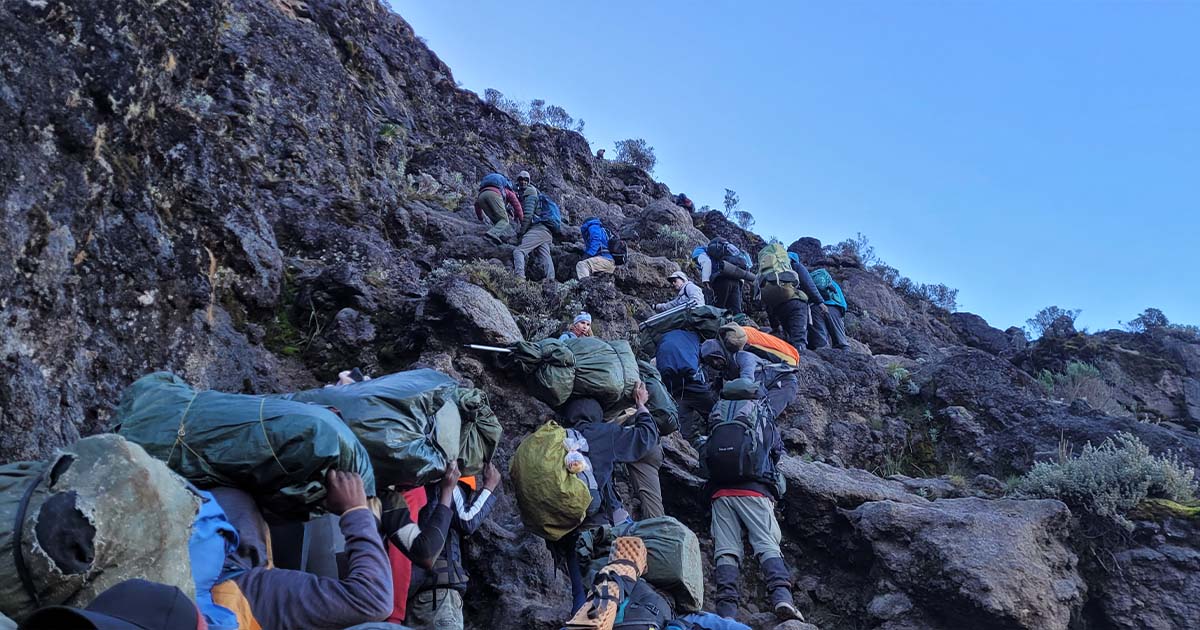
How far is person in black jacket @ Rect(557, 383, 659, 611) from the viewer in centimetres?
645

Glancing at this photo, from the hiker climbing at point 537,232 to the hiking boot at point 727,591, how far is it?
700 cm

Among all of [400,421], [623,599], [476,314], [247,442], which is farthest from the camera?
[476,314]

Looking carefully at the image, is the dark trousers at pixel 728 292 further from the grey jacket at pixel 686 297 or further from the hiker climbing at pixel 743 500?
the hiker climbing at pixel 743 500

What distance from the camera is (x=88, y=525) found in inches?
102

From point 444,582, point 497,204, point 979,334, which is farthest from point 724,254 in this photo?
point 979,334

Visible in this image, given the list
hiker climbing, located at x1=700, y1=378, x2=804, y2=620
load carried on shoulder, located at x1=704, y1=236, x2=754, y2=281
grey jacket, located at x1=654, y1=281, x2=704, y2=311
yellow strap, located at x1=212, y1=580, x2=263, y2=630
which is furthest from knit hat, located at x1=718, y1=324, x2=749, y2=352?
yellow strap, located at x1=212, y1=580, x2=263, y2=630

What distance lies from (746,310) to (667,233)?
5.01 meters

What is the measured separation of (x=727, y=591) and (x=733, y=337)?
3.33 metres

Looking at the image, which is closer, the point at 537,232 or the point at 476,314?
the point at 476,314

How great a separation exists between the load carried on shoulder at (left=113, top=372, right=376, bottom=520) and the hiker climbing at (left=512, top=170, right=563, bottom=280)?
9398mm

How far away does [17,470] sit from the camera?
2.83m

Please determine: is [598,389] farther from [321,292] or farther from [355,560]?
[355,560]

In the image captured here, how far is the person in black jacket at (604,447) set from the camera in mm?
6453

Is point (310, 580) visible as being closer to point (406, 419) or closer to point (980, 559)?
point (406, 419)
